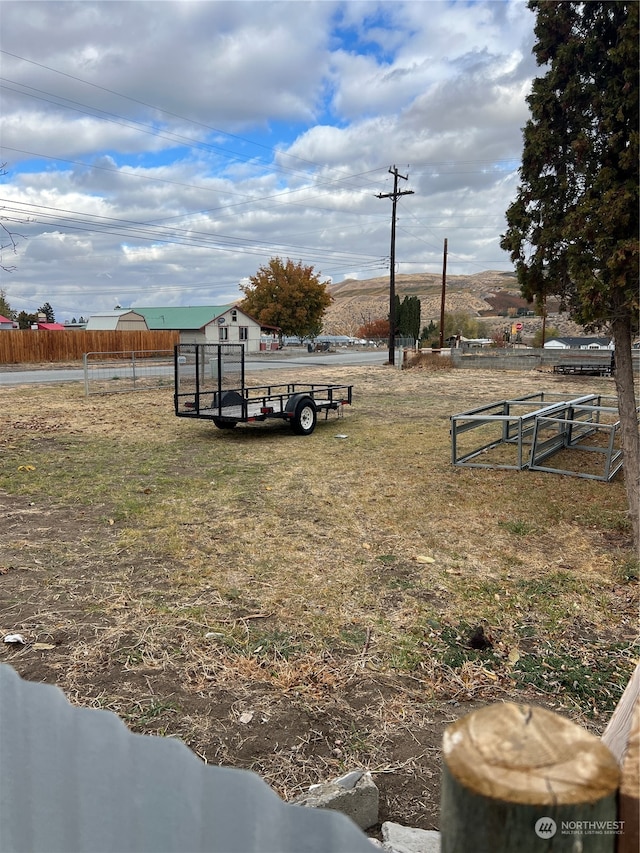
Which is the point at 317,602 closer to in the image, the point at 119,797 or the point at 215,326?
the point at 119,797

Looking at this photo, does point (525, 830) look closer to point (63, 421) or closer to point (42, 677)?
point (42, 677)

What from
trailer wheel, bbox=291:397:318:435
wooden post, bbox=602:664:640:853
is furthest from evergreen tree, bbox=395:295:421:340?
wooden post, bbox=602:664:640:853

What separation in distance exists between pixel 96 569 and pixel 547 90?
20.6ft

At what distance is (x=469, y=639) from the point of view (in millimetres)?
4000

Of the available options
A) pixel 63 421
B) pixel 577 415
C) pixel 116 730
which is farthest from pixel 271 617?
pixel 63 421

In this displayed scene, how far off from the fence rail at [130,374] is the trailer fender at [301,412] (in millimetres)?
10071

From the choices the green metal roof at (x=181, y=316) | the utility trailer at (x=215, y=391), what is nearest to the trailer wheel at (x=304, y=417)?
the utility trailer at (x=215, y=391)

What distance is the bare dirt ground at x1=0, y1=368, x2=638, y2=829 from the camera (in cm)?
317

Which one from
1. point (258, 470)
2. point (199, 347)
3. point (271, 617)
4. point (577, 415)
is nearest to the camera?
point (271, 617)

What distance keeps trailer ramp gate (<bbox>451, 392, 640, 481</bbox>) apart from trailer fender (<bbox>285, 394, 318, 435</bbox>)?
9.68 feet

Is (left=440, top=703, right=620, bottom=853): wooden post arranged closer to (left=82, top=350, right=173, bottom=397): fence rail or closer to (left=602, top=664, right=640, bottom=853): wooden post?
(left=602, top=664, right=640, bottom=853): wooden post

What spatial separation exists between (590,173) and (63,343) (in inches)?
1575

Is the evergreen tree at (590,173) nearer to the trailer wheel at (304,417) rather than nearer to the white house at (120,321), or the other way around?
the trailer wheel at (304,417)

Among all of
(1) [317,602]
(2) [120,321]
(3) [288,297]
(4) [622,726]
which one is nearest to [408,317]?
(3) [288,297]
